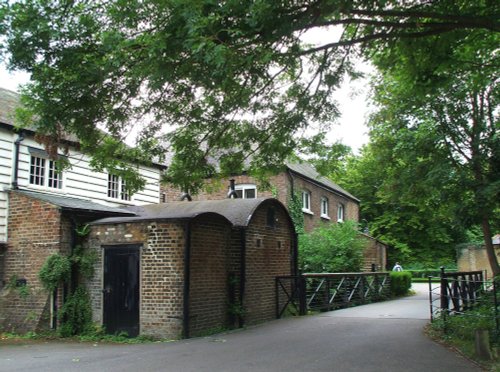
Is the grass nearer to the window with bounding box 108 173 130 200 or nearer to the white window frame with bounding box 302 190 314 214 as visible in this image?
the window with bounding box 108 173 130 200

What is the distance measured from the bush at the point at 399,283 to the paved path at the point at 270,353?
11.0 m

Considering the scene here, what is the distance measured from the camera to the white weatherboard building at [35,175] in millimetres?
14641

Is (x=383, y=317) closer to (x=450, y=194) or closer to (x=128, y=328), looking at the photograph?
(x=450, y=194)

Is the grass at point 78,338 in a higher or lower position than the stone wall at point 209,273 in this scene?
lower

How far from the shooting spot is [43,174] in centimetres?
1596

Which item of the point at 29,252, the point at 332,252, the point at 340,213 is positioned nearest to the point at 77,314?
the point at 29,252

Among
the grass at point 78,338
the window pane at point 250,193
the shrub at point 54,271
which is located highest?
the window pane at point 250,193

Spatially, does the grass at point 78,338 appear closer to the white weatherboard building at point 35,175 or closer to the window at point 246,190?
the white weatherboard building at point 35,175

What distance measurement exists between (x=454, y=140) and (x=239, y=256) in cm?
758

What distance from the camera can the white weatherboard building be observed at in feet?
48.0

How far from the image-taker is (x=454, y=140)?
1644cm

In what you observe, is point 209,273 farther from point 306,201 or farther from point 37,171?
point 306,201

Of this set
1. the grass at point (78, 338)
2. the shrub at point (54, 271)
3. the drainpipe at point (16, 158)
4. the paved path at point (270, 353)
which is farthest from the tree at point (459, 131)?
the drainpipe at point (16, 158)

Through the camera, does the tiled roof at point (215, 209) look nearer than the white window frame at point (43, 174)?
Yes
